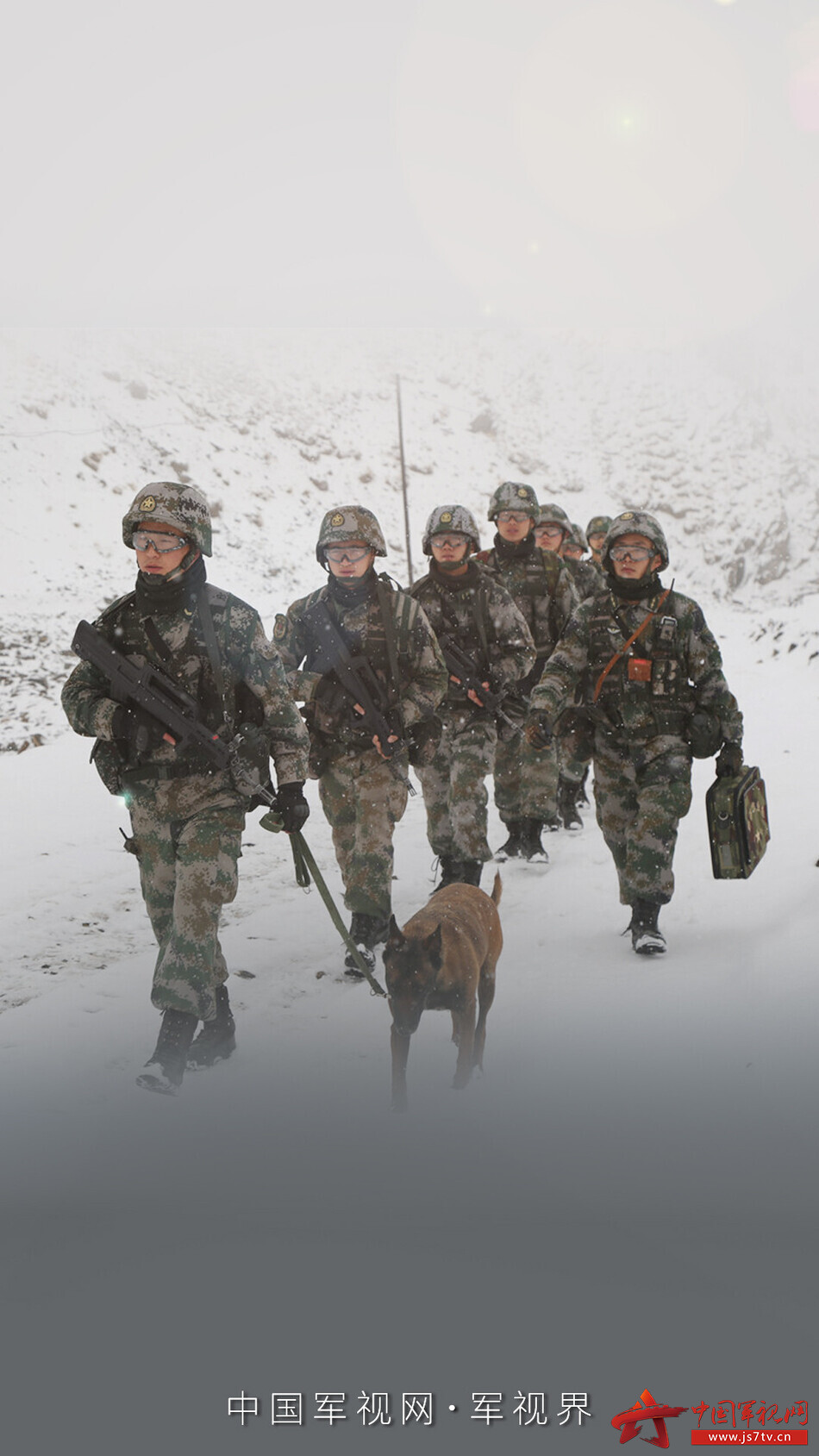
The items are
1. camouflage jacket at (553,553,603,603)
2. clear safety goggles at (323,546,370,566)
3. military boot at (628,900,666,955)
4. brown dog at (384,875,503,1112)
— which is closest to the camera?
brown dog at (384,875,503,1112)

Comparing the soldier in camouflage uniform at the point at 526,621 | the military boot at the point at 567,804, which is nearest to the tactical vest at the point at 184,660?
the soldier in camouflage uniform at the point at 526,621

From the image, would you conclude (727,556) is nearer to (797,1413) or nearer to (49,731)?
(49,731)

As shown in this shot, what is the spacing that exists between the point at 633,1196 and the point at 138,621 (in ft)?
9.51

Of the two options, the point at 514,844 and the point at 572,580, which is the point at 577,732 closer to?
the point at 514,844

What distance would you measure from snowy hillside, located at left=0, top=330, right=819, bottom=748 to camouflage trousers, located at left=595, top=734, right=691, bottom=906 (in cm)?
845

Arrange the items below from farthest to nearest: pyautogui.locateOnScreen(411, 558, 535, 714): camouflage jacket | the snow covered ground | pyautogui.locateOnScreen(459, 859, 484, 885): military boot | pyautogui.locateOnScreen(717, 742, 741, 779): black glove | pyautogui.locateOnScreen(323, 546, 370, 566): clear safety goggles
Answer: pyautogui.locateOnScreen(411, 558, 535, 714): camouflage jacket < pyautogui.locateOnScreen(459, 859, 484, 885): military boot < pyautogui.locateOnScreen(323, 546, 370, 566): clear safety goggles < pyautogui.locateOnScreen(717, 742, 741, 779): black glove < the snow covered ground

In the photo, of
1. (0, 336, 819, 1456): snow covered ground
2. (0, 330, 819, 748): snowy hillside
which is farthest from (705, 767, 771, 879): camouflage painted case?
(0, 330, 819, 748): snowy hillside

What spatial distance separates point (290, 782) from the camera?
4.18 meters

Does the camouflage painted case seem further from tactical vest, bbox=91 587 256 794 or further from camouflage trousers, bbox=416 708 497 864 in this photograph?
tactical vest, bbox=91 587 256 794

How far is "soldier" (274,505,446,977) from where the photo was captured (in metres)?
5.42

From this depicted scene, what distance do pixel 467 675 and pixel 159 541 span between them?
309cm

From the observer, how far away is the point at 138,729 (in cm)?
399

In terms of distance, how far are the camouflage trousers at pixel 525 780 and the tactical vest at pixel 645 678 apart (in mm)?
2115

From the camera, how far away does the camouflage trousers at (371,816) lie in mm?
5414
